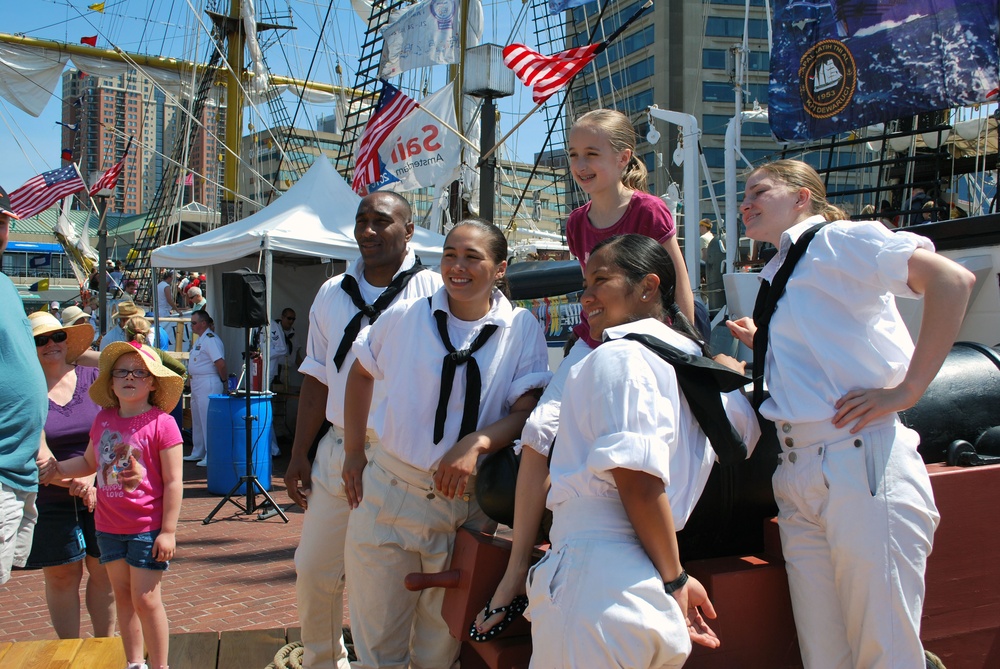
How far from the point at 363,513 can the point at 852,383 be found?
1.54m

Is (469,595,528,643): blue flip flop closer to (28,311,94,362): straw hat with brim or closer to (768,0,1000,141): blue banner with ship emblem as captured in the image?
(28,311,94,362): straw hat with brim

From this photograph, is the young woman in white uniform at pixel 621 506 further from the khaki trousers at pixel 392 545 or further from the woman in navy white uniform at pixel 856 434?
the khaki trousers at pixel 392 545

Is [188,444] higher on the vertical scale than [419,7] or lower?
lower

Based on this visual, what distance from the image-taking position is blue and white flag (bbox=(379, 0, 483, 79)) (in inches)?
513

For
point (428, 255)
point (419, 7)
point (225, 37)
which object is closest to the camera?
point (428, 255)

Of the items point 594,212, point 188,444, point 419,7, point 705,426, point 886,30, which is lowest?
point 188,444

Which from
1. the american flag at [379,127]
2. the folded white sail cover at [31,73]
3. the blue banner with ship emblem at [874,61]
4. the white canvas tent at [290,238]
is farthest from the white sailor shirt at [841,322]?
the folded white sail cover at [31,73]

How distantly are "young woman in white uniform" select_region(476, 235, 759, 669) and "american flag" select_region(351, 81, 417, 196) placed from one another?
A: 1059cm

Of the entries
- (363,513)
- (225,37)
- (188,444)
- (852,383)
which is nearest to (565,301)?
(363,513)

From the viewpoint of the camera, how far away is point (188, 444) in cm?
1206

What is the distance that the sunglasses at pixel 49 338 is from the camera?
3.99 metres

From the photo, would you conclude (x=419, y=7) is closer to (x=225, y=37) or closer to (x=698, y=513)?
(x=698, y=513)

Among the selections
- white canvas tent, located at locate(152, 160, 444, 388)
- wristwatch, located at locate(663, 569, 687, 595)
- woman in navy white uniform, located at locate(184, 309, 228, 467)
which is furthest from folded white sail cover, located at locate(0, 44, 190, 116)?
wristwatch, located at locate(663, 569, 687, 595)

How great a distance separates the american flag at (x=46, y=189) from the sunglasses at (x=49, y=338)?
17.7 metres
